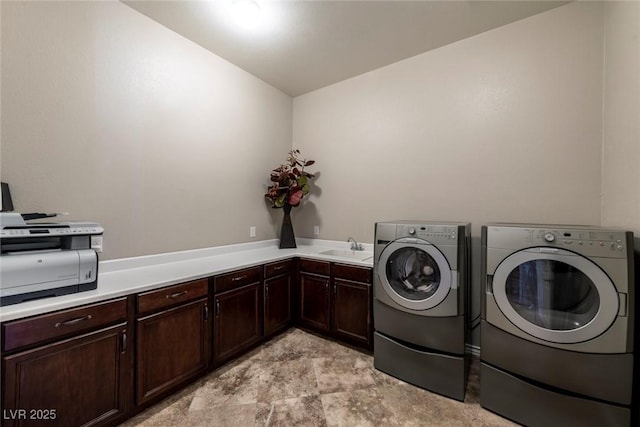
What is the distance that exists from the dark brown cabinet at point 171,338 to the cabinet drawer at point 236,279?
107 mm

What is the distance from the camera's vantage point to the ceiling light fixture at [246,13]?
1885 mm

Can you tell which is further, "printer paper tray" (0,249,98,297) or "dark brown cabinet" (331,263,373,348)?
"dark brown cabinet" (331,263,373,348)

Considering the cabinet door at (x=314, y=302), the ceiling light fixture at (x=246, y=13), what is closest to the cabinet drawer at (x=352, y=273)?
the cabinet door at (x=314, y=302)

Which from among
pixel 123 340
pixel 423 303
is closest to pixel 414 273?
pixel 423 303

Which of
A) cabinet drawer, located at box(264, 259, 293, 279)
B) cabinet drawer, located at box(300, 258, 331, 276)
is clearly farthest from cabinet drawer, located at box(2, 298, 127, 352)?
cabinet drawer, located at box(300, 258, 331, 276)

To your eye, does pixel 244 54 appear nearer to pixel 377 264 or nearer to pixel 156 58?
pixel 156 58

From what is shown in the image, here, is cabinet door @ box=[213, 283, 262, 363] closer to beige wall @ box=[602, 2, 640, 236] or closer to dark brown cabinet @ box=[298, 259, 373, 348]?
dark brown cabinet @ box=[298, 259, 373, 348]

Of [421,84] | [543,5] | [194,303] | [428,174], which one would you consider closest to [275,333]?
[194,303]

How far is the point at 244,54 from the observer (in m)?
2.57

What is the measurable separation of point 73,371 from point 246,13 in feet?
8.37

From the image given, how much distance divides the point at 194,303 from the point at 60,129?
1456mm

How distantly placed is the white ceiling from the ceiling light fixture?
0.18 feet

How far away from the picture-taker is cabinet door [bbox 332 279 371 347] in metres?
2.25

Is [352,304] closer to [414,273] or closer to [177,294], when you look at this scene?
[414,273]
